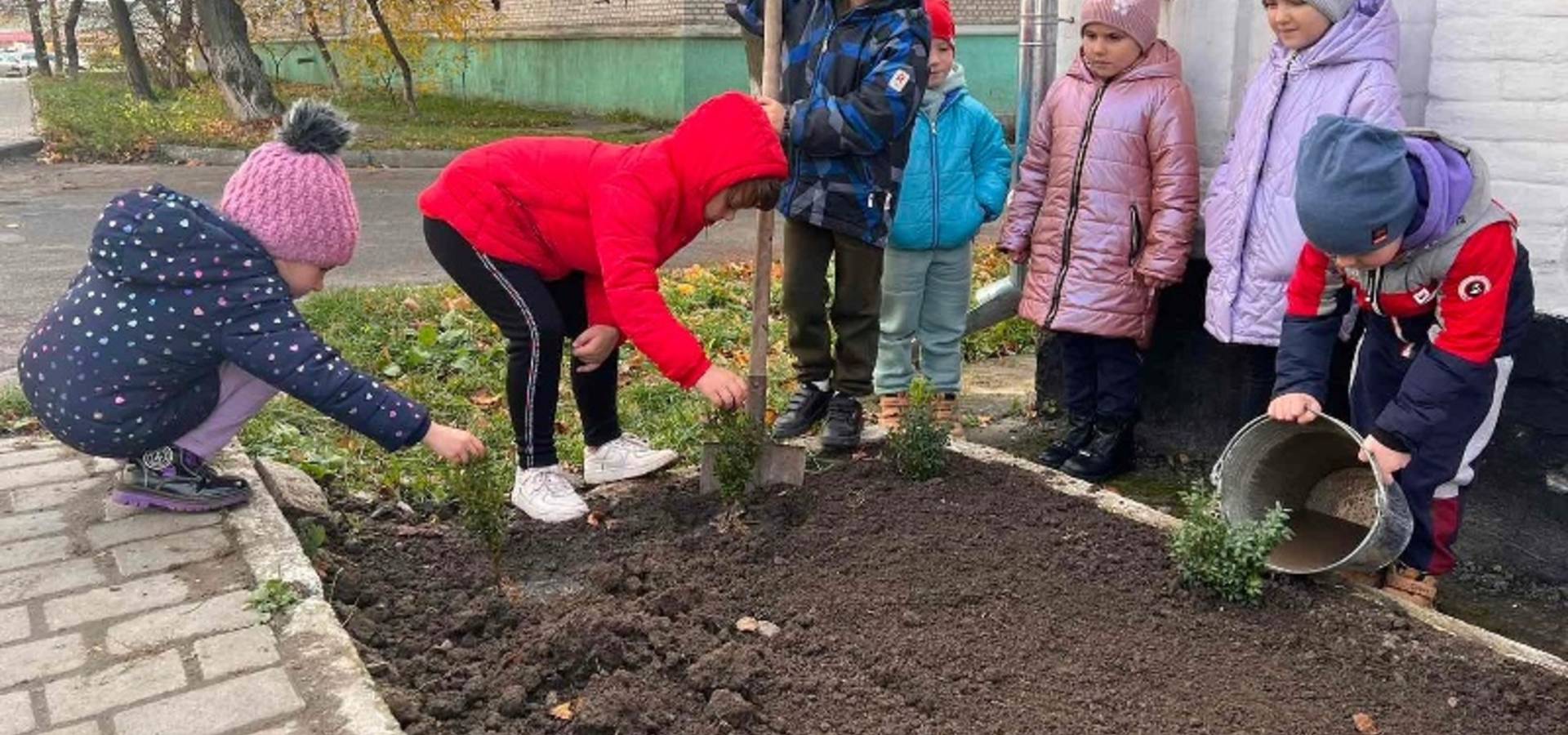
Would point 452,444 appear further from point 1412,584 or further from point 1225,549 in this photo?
point 1412,584

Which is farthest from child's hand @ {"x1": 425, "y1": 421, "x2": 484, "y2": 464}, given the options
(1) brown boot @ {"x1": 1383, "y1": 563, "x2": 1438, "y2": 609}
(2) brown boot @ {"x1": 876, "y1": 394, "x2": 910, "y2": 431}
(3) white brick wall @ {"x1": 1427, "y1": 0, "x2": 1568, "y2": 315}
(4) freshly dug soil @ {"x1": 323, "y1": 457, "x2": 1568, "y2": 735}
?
(3) white brick wall @ {"x1": 1427, "y1": 0, "x2": 1568, "y2": 315}

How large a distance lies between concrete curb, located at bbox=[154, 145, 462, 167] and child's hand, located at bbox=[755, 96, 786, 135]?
1114cm

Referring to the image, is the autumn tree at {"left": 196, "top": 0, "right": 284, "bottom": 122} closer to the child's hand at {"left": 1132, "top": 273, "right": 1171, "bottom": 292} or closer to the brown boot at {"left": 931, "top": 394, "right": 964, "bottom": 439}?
the brown boot at {"left": 931, "top": 394, "right": 964, "bottom": 439}

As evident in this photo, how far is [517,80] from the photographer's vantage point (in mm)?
23359

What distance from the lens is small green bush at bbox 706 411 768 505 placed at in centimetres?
354

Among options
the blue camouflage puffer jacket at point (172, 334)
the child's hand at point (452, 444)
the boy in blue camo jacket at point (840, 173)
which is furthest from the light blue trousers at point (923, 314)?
the blue camouflage puffer jacket at point (172, 334)

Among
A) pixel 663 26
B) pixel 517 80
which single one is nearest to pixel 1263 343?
pixel 663 26

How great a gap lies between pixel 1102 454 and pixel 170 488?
2.83 meters

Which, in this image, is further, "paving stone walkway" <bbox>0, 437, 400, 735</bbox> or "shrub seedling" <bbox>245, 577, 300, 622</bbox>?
"shrub seedling" <bbox>245, 577, 300, 622</bbox>

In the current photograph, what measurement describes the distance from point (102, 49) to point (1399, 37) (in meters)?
33.1

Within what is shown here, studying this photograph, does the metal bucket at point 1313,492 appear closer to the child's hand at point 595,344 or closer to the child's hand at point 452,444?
the child's hand at point 595,344

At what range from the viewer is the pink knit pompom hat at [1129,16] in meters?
3.88

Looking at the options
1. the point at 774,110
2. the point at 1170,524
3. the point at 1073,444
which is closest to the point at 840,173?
the point at 774,110

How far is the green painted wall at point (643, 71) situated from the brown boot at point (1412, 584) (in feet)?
51.1
